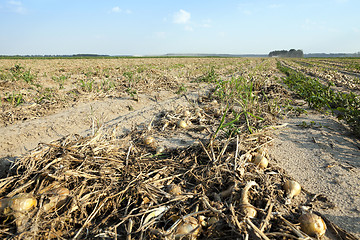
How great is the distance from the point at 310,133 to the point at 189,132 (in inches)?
67.0

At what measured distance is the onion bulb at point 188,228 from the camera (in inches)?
49.1

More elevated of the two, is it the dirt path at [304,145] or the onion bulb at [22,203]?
the onion bulb at [22,203]

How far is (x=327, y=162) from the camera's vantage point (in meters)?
2.18

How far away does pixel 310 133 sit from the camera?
Answer: 2.89 m

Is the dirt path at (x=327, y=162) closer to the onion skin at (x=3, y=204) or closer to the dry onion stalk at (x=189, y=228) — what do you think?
the dry onion stalk at (x=189, y=228)

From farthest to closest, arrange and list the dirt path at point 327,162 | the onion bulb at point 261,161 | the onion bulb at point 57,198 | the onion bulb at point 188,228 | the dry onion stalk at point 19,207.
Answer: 1. the onion bulb at point 261,161
2. the dirt path at point 327,162
3. the onion bulb at point 57,198
4. the dry onion stalk at point 19,207
5. the onion bulb at point 188,228

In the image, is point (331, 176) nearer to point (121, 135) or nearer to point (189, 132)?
point (189, 132)

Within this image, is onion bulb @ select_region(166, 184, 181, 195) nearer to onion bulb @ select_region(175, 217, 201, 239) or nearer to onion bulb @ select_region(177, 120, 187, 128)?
onion bulb @ select_region(175, 217, 201, 239)

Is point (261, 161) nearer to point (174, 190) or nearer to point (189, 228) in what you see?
point (174, 190)

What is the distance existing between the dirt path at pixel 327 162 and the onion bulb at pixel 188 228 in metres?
0.99

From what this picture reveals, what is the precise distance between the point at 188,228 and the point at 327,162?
69.9 inches

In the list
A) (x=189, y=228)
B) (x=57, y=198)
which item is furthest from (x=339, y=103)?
(x=57, y=198)

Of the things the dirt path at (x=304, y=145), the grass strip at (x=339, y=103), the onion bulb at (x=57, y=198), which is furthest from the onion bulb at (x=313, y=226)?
the grass strip at (x=339, y=103)

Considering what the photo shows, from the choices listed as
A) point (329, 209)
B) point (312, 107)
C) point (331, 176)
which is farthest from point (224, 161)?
point (312, 107)
